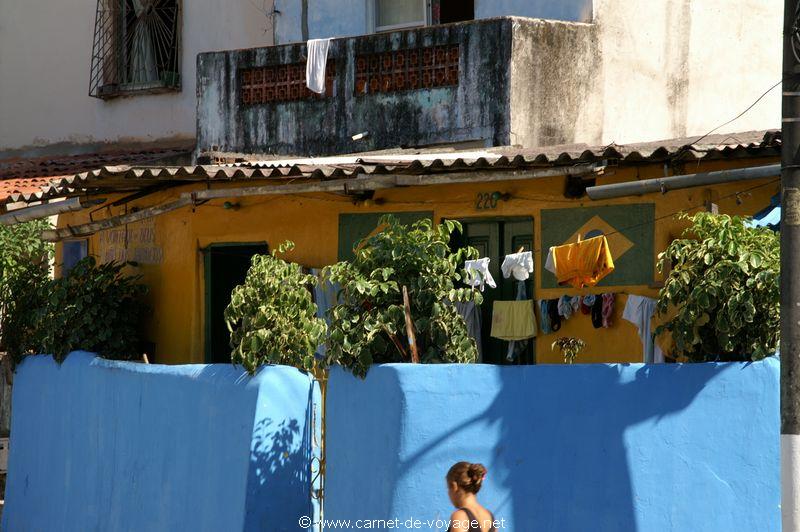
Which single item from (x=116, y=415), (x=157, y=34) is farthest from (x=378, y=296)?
(x=157, y=34)

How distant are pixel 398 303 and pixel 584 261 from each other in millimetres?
2210

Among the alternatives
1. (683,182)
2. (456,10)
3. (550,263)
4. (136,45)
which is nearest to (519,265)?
(550,263)

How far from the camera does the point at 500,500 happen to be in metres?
8.18

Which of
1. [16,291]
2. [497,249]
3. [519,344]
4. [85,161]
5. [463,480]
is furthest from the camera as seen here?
[85,161]

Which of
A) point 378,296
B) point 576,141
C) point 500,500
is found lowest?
point 500,500

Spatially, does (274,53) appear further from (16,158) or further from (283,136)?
(16,158)

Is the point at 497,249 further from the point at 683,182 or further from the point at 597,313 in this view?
the point at 683,182

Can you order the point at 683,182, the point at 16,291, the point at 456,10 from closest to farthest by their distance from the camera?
the point at 683,182 < the point at 16,291 < the point at 456,10

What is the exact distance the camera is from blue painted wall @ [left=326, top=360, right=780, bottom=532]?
7.89 meters

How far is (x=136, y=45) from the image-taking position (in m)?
20.2

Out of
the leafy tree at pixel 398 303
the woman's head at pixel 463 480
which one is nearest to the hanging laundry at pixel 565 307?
the leafy tree at pixel 398 303

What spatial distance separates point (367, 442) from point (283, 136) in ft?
22.4

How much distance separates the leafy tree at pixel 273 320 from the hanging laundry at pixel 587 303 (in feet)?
8.02

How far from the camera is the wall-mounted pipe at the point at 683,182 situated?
885 centimetres
